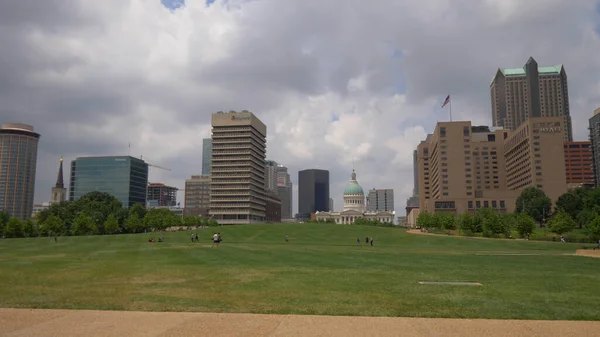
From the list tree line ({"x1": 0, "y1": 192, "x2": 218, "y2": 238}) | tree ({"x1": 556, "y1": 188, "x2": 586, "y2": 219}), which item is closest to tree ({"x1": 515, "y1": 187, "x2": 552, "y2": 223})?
tree ({"x1": 556, "y1": 188, "x2": 586, "y2": 219})

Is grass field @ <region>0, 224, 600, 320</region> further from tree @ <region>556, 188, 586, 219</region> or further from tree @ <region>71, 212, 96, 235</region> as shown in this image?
tree @ <region>556, 188, 586, 219</region>

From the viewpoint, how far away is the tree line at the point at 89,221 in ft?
373

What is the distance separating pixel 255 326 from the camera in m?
12.0

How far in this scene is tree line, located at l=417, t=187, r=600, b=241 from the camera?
9150cm

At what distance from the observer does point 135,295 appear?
56.5 ft

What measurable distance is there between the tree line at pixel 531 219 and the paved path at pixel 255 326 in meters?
74.9

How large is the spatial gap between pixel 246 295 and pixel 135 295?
424 cm

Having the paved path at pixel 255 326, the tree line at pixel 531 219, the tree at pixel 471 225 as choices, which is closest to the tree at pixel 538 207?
the tree line at pixel 531 219

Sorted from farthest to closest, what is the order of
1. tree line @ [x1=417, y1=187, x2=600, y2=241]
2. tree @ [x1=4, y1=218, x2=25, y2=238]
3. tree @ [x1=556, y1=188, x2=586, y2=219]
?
1. tree @ [x1=556, y1=188, x2=586, y2=219]
2. tree @ [x1=4, y1=218, x2=25, y2=238]
3. tree line @ [x1=417, y1=187, x2=600, y2=241]

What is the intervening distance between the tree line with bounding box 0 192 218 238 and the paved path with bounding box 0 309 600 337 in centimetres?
11104

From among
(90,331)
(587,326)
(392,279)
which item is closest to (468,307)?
(587,326)

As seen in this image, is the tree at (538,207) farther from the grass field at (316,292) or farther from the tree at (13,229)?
the tree at (13,229)

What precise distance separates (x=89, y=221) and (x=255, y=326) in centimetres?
11598

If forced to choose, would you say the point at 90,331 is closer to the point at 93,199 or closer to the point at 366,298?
the point at 366,298
